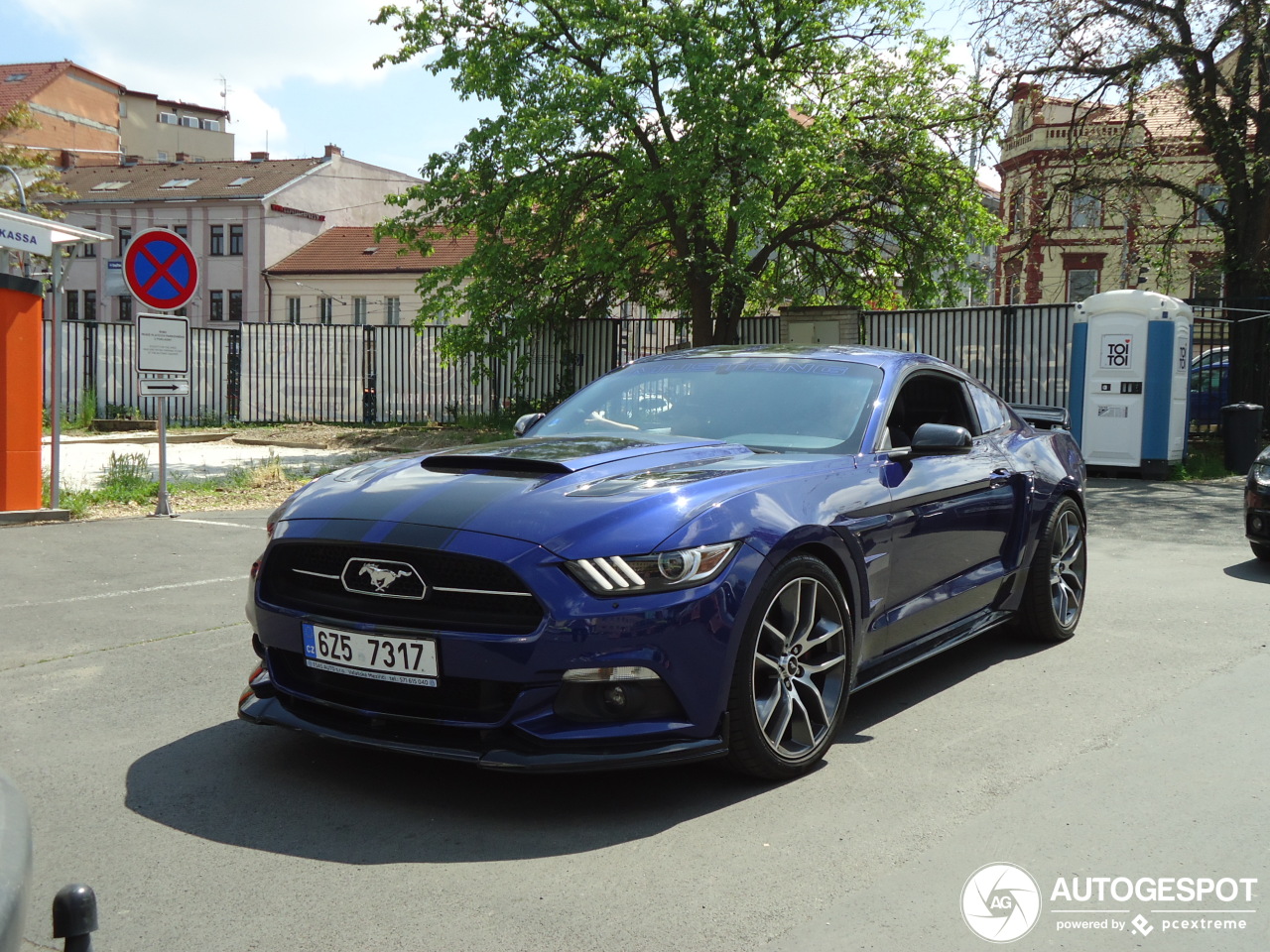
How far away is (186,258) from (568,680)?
29.9 ft

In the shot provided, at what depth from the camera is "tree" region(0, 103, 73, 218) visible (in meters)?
35.4

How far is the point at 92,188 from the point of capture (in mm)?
62500

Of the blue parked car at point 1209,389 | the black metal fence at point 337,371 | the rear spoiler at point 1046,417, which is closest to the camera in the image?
the rear spoiler at point 1046,417

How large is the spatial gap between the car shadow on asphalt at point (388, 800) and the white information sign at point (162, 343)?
754 centimetres

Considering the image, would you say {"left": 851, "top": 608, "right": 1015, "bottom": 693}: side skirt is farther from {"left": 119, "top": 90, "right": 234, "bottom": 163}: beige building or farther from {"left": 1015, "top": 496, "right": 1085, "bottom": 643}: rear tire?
{"left": 119, "top": 90, "right": 234, "bottom": 163}: beige building

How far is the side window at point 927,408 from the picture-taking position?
5336mm

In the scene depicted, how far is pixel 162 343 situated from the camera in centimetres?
1157

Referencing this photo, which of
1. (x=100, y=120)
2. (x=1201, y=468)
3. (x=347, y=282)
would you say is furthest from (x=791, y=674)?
(x=100, y=120)

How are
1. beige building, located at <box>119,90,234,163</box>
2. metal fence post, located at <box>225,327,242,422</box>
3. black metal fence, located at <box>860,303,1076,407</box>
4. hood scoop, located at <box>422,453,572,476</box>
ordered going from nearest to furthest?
hood scoop, located at <box>422,453,572,476</box>
black metal fence, located at <box>860,303,1076,407</box>
metal fence post, located at <box>225,327,242,422</box>
beige building, located at <box>119,90,234,163</box>

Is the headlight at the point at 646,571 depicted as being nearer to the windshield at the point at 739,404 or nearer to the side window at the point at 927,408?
the windshield at the point at 739,404

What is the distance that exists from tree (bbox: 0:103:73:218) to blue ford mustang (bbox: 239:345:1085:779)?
34.6 metres

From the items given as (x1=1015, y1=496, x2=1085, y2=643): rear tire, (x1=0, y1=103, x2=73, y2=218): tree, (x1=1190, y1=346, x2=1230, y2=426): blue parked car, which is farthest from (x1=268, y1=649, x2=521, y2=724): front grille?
(x1=0, y1=103, x2=73, y2=218): tree

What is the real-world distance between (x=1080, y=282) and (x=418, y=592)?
50692 mm

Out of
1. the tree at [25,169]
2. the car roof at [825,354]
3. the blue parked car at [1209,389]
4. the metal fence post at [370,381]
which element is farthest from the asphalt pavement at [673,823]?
the tree at [25,169]
